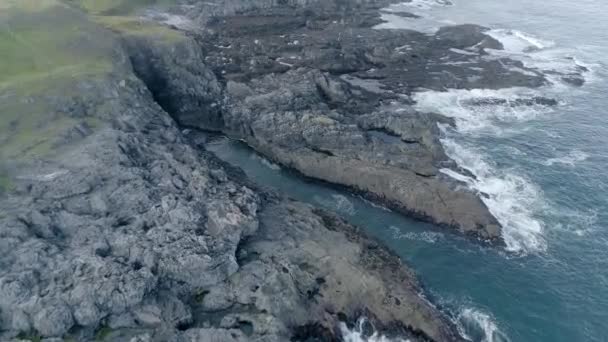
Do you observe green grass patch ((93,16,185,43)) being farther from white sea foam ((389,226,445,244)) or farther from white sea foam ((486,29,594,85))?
white sea foam ((486,29,594,85))

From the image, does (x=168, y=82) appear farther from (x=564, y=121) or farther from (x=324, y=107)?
(x=564, y=121)

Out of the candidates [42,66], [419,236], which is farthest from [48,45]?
Answer: [419,236]

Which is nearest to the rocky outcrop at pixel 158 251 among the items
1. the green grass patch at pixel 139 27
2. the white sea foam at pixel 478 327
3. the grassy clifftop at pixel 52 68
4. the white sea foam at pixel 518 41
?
the grassy clifftop at pixel 52 68

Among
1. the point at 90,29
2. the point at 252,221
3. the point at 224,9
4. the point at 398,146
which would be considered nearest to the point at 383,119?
the point at 398,146

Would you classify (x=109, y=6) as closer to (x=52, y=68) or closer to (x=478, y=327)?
(x=52, y=68)

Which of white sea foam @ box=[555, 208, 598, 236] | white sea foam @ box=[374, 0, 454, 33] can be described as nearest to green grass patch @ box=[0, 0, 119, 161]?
white sea foam @ box=[555, 208, 598, 236]

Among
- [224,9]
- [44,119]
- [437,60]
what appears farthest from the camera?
[224,9]
